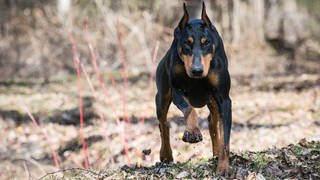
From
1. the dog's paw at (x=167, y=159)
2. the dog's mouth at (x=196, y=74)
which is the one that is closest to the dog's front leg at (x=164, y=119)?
the dog's paw at (x=167, y=159)

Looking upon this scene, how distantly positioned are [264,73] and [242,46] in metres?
6.65

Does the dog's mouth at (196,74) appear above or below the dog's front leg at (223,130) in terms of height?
above

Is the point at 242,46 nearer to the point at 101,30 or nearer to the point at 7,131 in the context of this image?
the point at 101,30

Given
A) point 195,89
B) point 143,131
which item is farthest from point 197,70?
point 143,131

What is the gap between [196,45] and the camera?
15.3 ft

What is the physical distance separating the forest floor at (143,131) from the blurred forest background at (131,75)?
0.04 m

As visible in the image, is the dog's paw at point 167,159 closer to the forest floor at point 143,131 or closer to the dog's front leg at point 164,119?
the dog's front leg at point 164,119

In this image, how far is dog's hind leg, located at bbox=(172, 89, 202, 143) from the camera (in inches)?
187

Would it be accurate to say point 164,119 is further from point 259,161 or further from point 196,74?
point 196,74

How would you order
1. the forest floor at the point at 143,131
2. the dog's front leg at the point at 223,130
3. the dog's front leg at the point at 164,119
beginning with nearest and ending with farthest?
1. the dog's front leg at the point at 223,130
2. the forest floor at the point at 143,131
3. the dog's front leg at the point at 164,119

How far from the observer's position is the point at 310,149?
19.3 ft

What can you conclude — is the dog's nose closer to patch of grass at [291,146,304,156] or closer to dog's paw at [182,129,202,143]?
dog's paw at [182,129,202,143]

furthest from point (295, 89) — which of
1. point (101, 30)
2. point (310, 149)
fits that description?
point (310, 149)

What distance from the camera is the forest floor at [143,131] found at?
18.2ft
